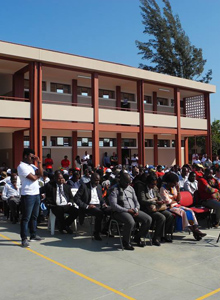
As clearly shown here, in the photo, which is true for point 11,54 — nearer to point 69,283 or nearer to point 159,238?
point 159,238

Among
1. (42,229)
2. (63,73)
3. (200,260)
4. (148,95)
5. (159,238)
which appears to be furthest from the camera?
(148,95)

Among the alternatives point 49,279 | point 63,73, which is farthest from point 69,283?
point 63,73

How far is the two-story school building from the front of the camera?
16188 mm

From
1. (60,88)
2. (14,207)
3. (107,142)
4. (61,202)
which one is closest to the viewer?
(61,202)

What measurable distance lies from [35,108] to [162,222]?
11.6 meters

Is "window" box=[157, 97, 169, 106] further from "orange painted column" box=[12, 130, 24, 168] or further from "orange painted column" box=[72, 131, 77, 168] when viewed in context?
"orange painted column" box=[12, 130, 24, 168]

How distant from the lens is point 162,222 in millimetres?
6395

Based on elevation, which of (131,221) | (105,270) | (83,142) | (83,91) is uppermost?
(83,91)

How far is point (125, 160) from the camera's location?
24031 mm

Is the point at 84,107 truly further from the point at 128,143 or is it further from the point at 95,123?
the point at 128,143

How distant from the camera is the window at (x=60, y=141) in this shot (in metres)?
21.2

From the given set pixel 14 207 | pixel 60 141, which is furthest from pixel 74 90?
pixel 14 207

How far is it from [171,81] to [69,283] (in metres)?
20.5

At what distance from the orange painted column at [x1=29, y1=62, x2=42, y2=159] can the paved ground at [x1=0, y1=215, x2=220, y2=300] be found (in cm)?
967
